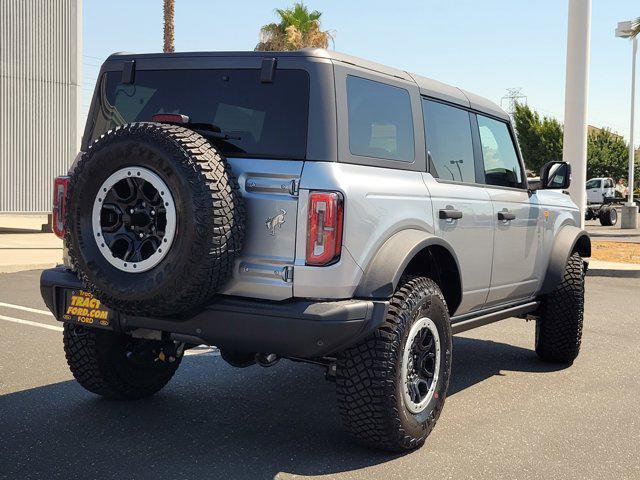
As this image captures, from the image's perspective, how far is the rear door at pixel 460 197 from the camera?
16.1 feet

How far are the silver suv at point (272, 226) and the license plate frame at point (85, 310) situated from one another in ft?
0.04

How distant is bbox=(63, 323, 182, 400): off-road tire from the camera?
497cm

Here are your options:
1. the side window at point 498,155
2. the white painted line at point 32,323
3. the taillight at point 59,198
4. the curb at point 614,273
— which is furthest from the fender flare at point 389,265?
the curb at point 614,273

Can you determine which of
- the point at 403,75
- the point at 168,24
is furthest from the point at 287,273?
the point at 168,24

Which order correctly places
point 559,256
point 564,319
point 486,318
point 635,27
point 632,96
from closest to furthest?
point 486,318 < point 559,256 < point 564,319 < point 635,27 < point 632,96

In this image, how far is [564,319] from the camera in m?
6.58

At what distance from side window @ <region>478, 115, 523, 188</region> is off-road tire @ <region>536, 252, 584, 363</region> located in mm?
1020

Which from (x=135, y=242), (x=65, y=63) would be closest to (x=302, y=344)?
(x=135, y=242)

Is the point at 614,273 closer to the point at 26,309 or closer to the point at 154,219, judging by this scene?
the point at 26,309

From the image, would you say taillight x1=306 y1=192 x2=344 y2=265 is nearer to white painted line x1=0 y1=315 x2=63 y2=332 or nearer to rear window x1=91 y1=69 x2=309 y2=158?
rear window x1=91 y1=69 x2=309 y2=158

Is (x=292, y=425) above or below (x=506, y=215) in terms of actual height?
below

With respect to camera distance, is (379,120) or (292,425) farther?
(292,425)

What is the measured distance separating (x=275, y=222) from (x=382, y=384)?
966 mm

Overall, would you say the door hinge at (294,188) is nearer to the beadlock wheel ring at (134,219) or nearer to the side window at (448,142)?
the beadlock wheel ring at (134,219)
